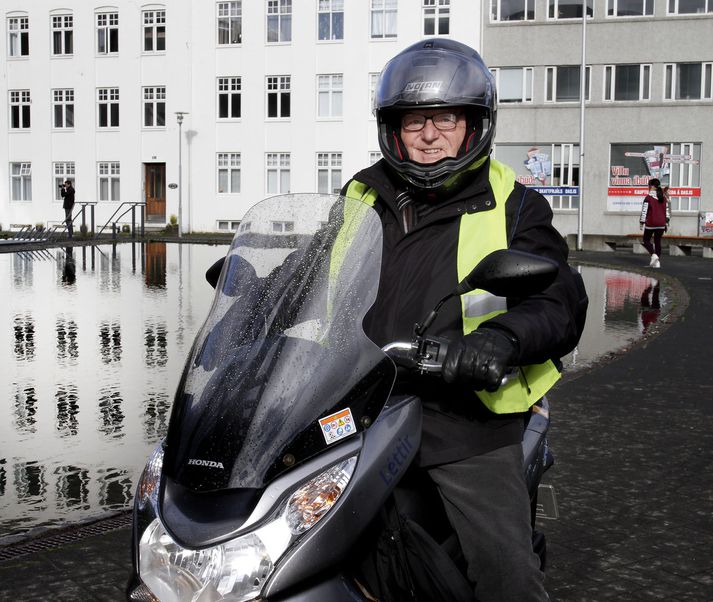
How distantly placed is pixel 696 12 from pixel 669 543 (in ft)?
137

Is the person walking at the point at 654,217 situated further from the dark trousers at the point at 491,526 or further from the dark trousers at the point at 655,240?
the dark trousers at the point at 491,526

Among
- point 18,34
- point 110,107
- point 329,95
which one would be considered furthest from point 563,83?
point 18,34

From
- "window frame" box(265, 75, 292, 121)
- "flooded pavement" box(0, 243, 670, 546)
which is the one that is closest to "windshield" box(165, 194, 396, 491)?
"flooded pavement" box(0, 243, 670, 546)

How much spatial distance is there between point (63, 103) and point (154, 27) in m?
5.71

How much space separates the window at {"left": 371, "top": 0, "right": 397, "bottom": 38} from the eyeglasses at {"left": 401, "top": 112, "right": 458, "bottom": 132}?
141 ft

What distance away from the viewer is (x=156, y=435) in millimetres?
7246

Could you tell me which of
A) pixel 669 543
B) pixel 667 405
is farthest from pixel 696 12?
pixel 669 543

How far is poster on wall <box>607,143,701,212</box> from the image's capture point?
140 feet

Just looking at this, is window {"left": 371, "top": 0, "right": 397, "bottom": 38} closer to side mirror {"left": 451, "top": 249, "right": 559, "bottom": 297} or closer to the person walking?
the person walking

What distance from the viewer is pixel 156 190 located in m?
47.3

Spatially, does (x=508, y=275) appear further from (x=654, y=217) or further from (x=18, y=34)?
(x=18, y=34)

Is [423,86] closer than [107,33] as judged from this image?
Yes

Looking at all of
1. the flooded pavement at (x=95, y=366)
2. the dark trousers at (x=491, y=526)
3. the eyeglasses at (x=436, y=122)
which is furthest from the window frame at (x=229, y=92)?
the dark trousers at (x=491, y=526)

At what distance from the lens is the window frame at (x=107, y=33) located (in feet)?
157
